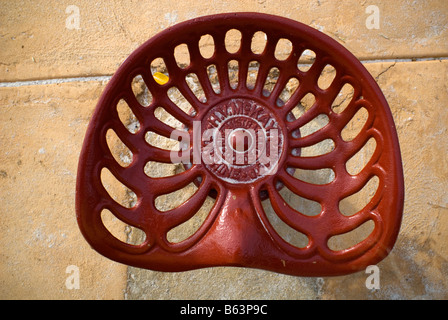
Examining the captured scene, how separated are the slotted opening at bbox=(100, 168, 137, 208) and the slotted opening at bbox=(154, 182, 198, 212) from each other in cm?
8

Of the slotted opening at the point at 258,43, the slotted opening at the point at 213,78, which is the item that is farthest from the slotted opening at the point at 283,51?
the slotted opening at the point at 213,78

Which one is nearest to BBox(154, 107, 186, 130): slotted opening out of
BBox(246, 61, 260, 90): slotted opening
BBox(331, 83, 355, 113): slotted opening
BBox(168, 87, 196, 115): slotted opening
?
BBox(168, 87, 196, 115): slotted opening

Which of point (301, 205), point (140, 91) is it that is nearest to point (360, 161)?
point (301, 205)

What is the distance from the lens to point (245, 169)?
0.98 m

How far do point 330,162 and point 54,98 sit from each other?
887 millimetres

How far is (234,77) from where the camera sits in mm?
1188

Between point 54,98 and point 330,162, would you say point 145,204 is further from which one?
point 54,98

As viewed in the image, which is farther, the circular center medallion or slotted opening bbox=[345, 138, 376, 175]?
slotted opening bbox=[345, 138, 376, 175]

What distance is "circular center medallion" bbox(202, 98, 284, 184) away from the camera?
975 mm

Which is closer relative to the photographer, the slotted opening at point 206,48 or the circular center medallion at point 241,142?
the circular center medallion at point 241,142

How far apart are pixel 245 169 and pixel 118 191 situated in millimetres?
421

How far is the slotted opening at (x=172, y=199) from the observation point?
1.16m

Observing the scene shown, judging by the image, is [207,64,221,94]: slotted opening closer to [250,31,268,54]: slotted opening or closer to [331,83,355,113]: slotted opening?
[250,31,268,54]: slotted opening

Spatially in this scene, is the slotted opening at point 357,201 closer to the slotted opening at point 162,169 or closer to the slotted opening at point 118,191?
the slotted opening at point 162,169
